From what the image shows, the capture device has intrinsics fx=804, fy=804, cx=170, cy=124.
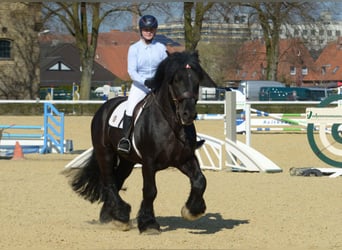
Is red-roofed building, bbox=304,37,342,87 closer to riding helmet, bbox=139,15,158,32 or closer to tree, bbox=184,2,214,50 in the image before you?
tree, bbox=184,2,214,50

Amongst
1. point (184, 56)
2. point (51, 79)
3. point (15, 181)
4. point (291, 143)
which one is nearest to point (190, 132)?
point (184, 56)

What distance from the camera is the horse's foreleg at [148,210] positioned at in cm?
736

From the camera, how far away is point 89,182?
28.5ft

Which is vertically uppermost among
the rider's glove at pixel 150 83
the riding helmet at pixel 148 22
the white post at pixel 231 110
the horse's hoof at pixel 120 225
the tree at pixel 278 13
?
the tree at pixel 278 13

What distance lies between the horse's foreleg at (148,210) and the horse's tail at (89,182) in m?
1.20

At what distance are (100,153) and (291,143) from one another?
41.6 ft

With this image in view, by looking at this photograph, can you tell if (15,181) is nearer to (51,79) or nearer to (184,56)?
(184,56)

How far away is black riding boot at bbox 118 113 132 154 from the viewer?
7.70m

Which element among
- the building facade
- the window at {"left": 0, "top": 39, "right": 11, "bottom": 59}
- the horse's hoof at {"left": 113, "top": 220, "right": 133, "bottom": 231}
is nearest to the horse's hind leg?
the horse's hoof at {"left": 113, "top": 220, "right": 133, "bottom": 231}

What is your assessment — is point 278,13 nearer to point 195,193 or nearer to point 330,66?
point 195,193

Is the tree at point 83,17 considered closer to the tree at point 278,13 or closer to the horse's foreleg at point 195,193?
the tree at point 278,13

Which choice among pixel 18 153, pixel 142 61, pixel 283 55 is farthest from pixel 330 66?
A: pixel 142 61

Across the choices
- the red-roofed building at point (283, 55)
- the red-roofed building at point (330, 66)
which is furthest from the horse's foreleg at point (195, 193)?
the red-roofed building at point (330, 66)

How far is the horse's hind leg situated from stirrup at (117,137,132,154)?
2.00 feet
